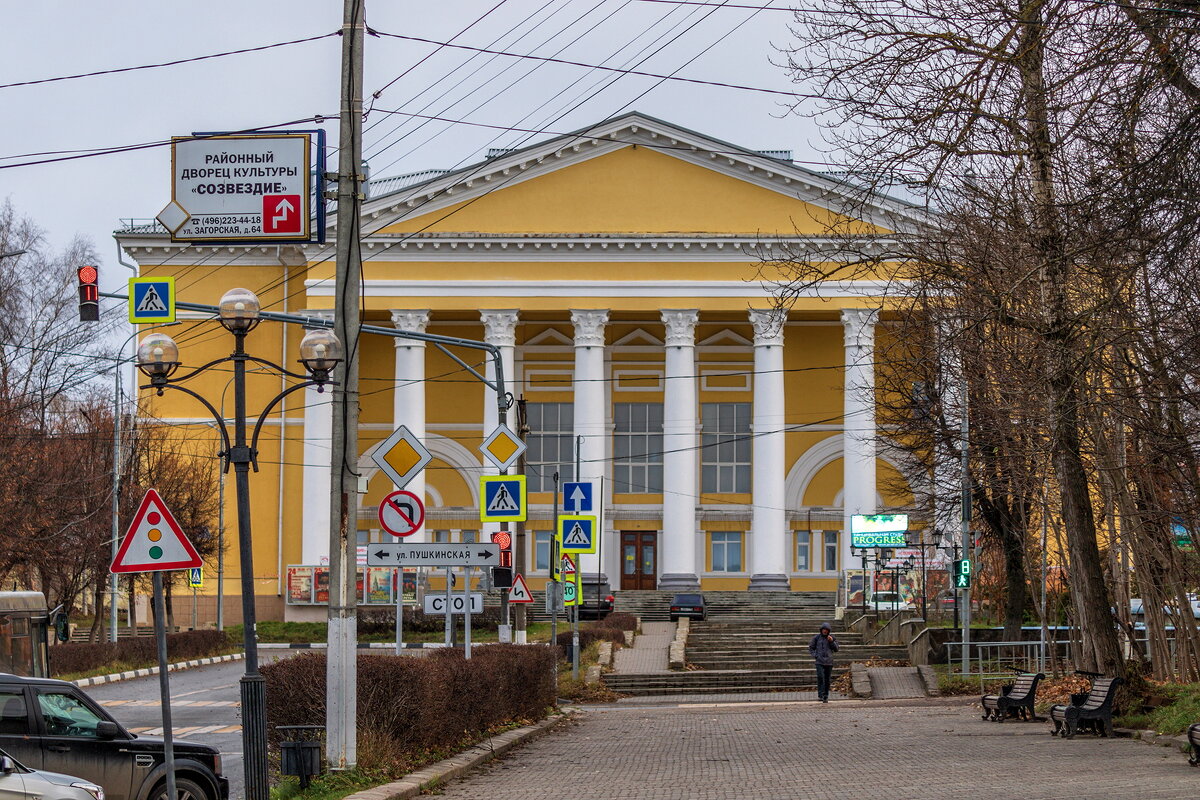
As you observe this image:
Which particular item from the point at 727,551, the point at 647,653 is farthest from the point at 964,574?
the point at 727,551

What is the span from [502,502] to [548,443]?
4548 cm

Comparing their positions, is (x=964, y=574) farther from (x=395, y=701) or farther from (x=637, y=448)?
(x=637, y=448)

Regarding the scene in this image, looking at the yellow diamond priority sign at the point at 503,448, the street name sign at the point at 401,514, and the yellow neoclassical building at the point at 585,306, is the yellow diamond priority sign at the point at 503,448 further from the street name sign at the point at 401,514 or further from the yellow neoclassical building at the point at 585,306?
the yellow neoclassical building at the point at 585,306

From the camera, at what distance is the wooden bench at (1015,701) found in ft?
81.4

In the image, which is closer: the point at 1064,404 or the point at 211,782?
the point at 211,782

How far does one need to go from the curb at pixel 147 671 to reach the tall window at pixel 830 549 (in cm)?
2599

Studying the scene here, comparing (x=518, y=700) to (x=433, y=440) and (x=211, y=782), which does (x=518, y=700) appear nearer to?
(x=211, y=782)

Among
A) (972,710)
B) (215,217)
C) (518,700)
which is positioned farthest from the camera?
(972,710)

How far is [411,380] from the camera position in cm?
6200

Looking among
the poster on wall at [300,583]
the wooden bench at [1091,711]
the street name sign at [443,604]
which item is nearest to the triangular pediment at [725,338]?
the poster on wall at [300,583]

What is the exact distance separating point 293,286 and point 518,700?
4406 centimetres

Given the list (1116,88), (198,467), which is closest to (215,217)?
(1116,88)

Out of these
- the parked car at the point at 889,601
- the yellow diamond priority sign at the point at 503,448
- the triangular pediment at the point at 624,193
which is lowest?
the parked car at the point at 889,601

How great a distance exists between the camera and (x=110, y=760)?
1359 centimetres
